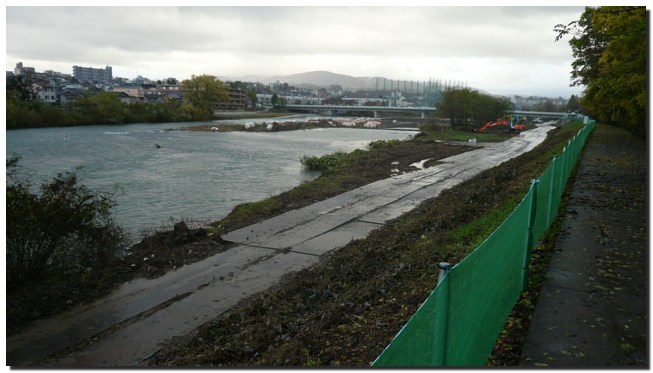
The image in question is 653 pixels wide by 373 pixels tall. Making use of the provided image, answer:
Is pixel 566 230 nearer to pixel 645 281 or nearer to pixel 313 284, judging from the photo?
pixel 645 281

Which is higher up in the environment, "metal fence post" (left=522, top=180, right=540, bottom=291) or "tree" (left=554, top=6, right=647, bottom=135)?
"tree" (left=554, top=6, right=647, bottom=135)

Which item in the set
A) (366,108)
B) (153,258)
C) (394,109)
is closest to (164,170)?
(153,258)

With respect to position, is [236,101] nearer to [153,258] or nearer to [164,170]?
[164,170]

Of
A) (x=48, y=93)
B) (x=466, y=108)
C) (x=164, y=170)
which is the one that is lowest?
(x=164, y=170)

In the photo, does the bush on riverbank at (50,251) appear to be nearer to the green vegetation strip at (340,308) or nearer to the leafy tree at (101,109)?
the green vegetation strip at (340,308)

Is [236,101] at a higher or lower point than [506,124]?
higher

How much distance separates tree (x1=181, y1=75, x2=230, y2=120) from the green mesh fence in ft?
325

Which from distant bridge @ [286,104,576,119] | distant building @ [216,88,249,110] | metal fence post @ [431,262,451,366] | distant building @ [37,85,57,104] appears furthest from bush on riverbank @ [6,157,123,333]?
distant building @ [216,88,249,110]

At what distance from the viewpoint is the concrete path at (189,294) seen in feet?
26.2

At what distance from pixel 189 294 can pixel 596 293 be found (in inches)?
293

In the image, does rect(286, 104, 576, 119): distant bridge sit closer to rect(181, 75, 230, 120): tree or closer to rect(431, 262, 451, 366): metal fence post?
rect(181, 75, 230, 120): tree

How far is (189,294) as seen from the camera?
33.2 feet

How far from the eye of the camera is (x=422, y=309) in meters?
3.03

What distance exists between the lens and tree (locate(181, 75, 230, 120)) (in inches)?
4016
